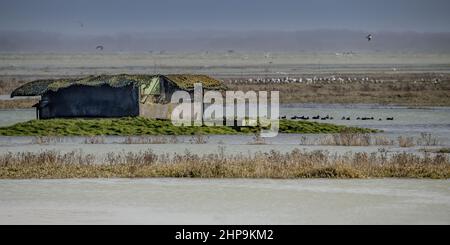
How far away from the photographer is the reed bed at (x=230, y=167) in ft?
73.7

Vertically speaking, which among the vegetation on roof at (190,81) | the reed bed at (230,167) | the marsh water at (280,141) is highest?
the vegetation on roof at (190,81)

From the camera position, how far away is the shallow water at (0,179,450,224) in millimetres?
17141

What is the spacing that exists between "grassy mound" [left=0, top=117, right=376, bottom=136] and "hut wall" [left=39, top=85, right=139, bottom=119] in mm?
1084

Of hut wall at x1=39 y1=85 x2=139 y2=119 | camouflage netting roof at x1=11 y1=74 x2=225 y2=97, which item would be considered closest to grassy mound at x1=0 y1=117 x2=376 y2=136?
hut wall at x1=39 y1=85 x2=139 y2=119

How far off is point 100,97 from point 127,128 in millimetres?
2844

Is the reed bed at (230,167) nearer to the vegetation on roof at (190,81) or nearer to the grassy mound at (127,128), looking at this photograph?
the grassy mound at (127,128)

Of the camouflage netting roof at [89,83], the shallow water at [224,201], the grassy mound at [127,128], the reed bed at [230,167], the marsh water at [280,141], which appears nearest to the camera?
the shallow water at [224,201]

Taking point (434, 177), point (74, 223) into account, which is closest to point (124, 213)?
point (74, 223)

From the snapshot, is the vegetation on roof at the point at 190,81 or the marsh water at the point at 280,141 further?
the vegetation on roof at the point at 190,81

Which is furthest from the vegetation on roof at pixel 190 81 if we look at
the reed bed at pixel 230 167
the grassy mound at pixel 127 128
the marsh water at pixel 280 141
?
the reed bed at pixel 230 167

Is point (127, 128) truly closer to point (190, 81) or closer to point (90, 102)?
point (90, 102)

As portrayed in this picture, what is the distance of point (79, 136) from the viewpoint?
1340 inches

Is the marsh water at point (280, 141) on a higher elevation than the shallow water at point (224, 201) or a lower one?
lower

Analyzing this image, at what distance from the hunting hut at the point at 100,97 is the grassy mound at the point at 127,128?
1134 millimetres
